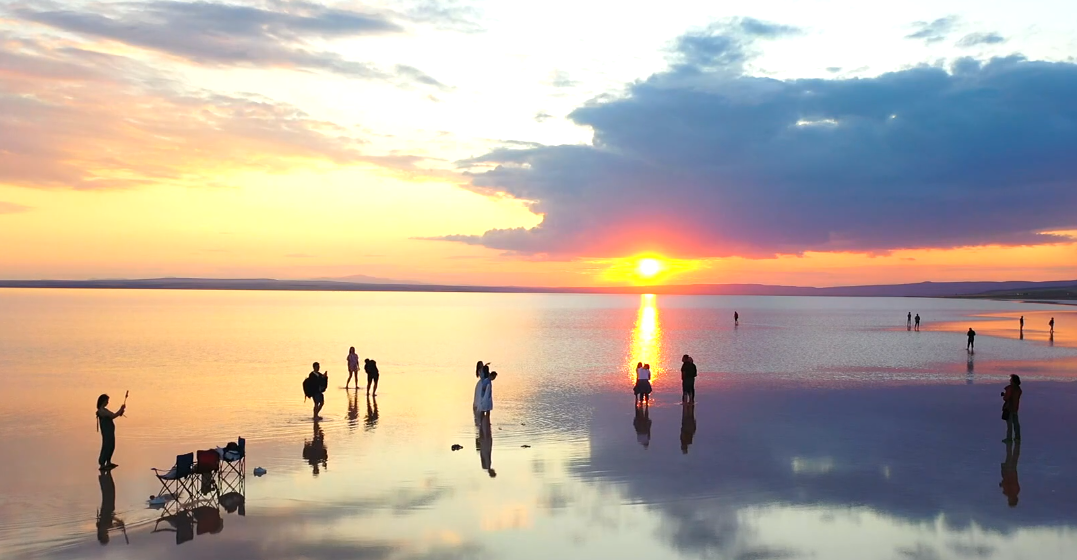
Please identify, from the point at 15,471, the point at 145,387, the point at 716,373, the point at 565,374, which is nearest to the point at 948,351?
the point at 716,373

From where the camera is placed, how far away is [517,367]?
43.0 m

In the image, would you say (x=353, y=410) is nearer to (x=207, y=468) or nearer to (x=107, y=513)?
(x=207, y=468)

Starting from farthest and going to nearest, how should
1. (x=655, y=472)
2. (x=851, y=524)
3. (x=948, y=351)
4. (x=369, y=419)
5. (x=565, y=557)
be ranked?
1. (x=948, y=351)
2. (x=369, y=419)
3. (x=655, y=472)
4. (x=851, y=524)
5. (x=565, y=557)

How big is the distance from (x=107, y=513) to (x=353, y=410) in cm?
1243

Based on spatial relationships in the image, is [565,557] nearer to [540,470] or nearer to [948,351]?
[540,470]

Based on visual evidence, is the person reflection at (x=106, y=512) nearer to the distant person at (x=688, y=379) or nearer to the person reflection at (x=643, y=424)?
the person reflection at (x=643, y=424)

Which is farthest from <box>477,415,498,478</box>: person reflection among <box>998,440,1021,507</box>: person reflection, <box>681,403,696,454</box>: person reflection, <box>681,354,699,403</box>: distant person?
<box>998,440,1021,507</box>: person reflection

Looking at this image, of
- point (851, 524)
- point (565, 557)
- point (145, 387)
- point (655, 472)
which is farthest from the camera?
point (145, 387)

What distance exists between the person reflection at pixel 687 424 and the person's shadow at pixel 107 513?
39.3ft

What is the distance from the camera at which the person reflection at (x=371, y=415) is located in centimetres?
2247

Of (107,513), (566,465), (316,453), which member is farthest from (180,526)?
(566,465)

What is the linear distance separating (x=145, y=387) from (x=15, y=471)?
54.3 ft

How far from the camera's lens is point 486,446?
19.3 metres

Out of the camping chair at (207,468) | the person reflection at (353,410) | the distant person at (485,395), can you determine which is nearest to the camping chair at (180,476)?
the camping chair at (207,468)
